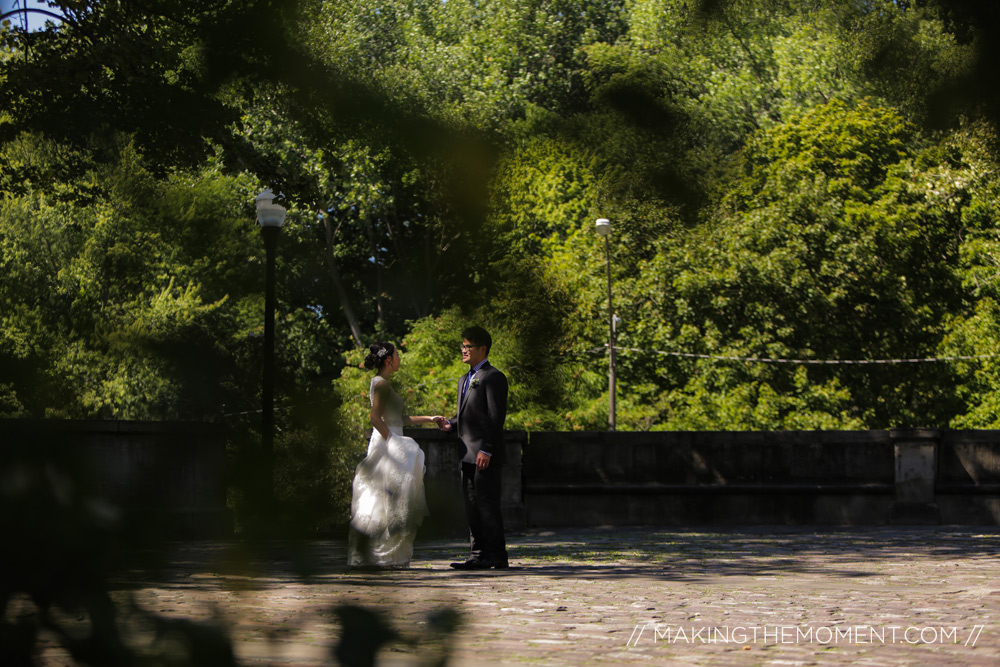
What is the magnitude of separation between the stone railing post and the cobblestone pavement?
1346 millimetres

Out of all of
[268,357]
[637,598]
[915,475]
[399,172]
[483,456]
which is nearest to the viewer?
[268,357]

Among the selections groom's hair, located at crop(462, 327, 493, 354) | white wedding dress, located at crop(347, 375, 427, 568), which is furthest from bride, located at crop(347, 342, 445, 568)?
groom's hair, located at crop(462, 327, 493, 354)

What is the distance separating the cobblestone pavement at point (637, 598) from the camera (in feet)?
3.97

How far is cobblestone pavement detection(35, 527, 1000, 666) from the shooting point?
1209 mm

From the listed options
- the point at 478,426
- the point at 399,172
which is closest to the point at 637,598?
the point at 478,426

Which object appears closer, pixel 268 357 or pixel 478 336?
pixel 268 357

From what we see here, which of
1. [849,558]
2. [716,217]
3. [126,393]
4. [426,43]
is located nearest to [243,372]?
[126,393]

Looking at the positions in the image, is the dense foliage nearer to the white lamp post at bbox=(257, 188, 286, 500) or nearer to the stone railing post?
the white lamp post at bbox=(257, 188, 286, 500)

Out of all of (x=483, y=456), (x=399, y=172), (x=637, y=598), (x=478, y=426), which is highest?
(x=399, y=172)

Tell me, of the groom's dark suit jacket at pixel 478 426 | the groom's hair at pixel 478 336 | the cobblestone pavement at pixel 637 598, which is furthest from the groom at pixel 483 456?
the groom's hair at pixel 478 336

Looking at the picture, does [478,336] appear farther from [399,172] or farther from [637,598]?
[637,598]

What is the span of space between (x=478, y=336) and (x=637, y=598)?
16.8ft

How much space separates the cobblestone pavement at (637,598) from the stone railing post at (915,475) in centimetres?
135

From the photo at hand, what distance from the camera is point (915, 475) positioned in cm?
1460
